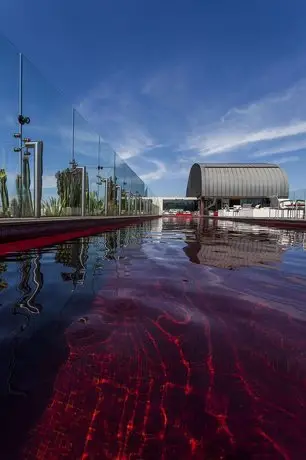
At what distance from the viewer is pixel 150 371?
1380mm

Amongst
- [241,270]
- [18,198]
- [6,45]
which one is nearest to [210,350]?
[241,270]

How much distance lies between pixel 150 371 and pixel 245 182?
55.5 m

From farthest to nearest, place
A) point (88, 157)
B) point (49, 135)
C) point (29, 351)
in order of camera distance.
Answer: point (88, 157) → point (49, 135) → point (29, 351)

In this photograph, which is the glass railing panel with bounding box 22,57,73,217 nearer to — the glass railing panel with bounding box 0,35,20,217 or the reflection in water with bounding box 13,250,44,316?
the glass railing panel with bounding box 0,35,20,217

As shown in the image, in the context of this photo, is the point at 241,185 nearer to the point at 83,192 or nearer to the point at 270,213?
the point at 270,213

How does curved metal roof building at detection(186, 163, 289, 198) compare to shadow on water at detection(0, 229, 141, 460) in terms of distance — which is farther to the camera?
curved metal roof building at detection(186, 163, 289, 198)

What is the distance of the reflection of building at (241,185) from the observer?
5328 centimetres

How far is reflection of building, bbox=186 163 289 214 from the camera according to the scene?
53.3 m

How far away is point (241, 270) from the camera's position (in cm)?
361

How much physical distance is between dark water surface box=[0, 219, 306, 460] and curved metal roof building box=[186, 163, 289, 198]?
171 feet

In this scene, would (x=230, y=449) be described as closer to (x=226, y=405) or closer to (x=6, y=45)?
(x=226, y=405)

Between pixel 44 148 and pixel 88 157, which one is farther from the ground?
pixel 88 157

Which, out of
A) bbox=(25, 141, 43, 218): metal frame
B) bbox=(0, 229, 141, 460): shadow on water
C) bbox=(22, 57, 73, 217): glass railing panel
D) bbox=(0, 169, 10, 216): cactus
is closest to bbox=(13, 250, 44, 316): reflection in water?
bbox=(0, 229, 141, 460): shadow on water

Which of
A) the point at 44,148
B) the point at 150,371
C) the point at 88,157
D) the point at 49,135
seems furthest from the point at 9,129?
the point at 150,371
